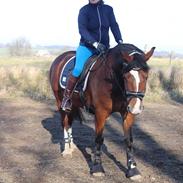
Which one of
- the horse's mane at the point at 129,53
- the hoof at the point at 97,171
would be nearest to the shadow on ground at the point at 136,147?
the hoof at the point at 97,171

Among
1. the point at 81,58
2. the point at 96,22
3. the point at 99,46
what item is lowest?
the point at 81,58

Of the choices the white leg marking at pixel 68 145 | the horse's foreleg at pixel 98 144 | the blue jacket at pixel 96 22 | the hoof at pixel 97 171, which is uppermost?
the blue jacket at pixel 96 22

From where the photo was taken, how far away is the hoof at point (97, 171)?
5.87 meters

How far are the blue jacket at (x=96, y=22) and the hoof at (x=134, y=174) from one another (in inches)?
77.6


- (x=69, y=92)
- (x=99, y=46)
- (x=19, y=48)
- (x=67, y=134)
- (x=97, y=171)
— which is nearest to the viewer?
(x=97, y=171)

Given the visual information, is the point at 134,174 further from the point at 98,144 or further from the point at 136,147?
the point at 136,147

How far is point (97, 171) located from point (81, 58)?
1.76 metres

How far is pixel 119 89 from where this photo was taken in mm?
5629

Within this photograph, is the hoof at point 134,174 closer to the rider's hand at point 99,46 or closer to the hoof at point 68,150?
the hoof at point 68,150

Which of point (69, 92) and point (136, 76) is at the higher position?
point (136, 76)

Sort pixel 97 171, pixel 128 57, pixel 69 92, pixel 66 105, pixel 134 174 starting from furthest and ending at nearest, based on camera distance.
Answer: pixel 66 105 → pixel 69 92 → pixel 97 171 → pixel 134 174 → pixel 128 57

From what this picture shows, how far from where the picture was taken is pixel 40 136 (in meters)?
8.56

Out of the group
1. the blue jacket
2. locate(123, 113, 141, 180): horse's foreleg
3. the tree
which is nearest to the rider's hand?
the blue jacket

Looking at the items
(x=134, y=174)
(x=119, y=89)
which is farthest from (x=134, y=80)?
(x=134, y=174)
